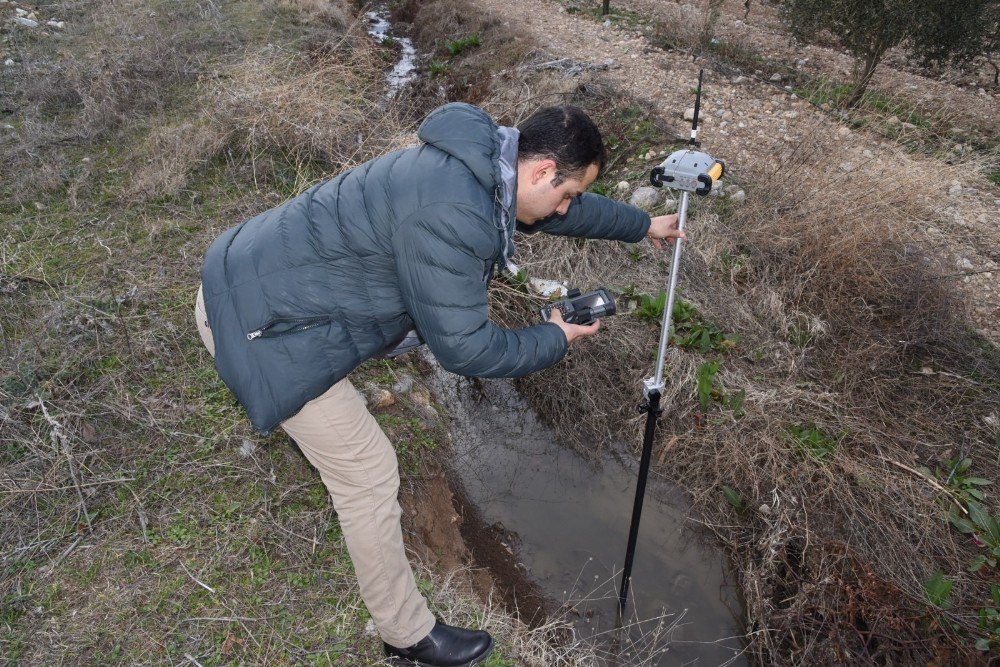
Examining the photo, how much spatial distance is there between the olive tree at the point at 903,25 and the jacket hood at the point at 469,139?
4.70 meters

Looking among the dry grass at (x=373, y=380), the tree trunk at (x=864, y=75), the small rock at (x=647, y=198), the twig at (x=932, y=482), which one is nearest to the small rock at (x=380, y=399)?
the dry grass at (x=373, y=380)

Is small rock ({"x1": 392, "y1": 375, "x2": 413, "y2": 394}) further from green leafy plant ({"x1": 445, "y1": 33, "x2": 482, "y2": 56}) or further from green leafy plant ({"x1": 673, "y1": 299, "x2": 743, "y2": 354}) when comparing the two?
green leafy plant ({"x1": 445, "y1": 33, "x2": 482, "y2": 56})

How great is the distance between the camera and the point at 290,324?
190cm

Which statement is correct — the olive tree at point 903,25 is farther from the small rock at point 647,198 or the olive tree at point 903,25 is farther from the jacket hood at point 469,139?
the jacket hood at point 469,139

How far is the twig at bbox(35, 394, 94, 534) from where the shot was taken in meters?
2.55

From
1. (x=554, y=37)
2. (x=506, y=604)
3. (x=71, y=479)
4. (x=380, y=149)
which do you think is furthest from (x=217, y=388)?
(x=554, y=37)

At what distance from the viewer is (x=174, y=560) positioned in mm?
2467

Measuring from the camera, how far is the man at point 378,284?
1.76 meters

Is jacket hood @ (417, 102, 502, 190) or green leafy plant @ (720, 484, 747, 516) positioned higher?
jacket hood @ (417, 102, 502, 190)

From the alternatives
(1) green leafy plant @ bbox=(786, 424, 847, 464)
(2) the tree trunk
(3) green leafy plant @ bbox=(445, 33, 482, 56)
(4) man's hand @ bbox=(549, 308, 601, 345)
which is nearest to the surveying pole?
(4) man's hand @ bbox=(549, 308, 601, 345)

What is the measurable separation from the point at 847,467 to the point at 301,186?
3986 millimetres

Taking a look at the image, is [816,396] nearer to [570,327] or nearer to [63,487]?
[570,327]

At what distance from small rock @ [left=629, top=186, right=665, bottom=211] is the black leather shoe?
3260 mm

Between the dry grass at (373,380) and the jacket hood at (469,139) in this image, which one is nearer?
the jacket hood at (469,139)
